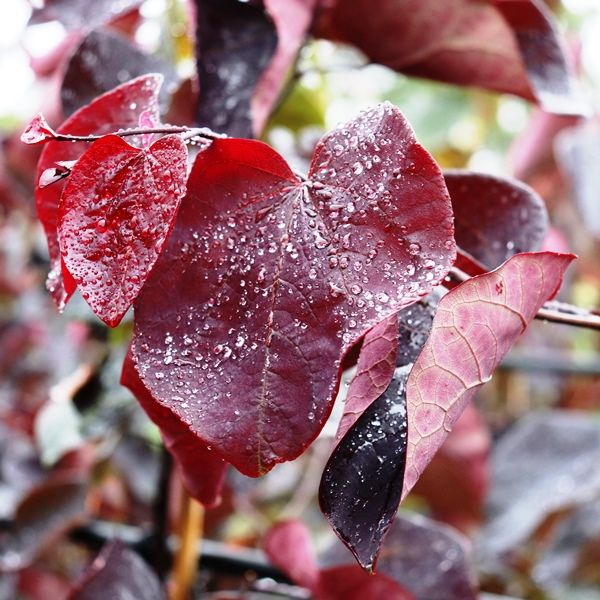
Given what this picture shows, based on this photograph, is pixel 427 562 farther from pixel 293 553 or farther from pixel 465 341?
pixel 465 341

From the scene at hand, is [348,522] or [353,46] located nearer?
[348,522]

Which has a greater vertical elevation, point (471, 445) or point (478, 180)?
point (478, 180)

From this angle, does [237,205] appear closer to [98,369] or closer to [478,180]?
[478,180]

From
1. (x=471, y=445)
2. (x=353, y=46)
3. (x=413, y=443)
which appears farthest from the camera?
(x=471, y=445)

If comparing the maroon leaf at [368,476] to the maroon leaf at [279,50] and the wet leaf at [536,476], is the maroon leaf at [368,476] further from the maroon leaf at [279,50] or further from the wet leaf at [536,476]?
the wet leaf at [536,476]

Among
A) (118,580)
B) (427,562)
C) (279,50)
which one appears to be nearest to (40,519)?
(118,580)

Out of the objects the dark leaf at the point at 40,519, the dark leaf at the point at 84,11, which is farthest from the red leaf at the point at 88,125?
the dark leaf at the point at 40,519

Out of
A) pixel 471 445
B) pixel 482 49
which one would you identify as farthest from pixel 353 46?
pixel 471 445
